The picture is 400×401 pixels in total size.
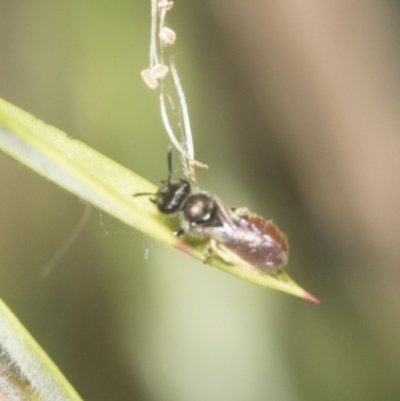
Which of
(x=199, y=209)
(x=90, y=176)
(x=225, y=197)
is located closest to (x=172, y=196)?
(x=199, y=209)

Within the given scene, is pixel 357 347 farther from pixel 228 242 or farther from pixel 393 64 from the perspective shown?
pixel 228 242

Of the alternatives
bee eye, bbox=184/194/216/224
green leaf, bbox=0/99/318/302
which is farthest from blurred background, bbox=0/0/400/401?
green leaf, bbox=0/99/318/302

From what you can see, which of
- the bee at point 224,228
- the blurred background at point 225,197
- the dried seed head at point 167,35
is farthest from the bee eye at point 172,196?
the blurred background at point 225,197

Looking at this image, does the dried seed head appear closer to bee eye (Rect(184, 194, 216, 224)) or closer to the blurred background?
bee eye (Rect(184, 194, 216, 224))

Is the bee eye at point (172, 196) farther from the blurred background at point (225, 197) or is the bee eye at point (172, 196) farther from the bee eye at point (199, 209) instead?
the blurred background at point (225, 197)

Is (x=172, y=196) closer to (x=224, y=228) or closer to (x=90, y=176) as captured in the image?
(x=224, y=228)

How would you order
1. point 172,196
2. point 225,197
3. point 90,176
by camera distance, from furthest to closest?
point 225,197, point 172,196, point 90,176
